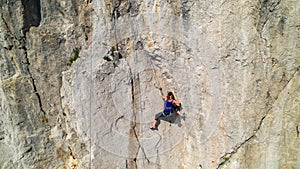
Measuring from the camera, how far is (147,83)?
912cm

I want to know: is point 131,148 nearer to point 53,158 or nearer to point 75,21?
point 53,158

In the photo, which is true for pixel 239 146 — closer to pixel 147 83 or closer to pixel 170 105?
pixel 170 105

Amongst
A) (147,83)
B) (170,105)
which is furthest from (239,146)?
(147,83)

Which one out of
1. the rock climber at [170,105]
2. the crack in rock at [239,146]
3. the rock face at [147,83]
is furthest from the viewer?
the rock climber at [170,105]

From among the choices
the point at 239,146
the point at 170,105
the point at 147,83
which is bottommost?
the point at 239,146

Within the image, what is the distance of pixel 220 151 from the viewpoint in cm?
841

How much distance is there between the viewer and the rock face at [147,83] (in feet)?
23.6

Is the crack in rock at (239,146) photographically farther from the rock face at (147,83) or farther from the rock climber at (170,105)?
the rock climber at (170,105)

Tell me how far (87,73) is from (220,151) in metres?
4.45

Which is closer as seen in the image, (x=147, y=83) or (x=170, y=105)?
(x=170, y=105)

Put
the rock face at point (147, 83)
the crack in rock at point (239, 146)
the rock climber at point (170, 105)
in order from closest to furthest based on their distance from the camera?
1. the rock face at point (147, 83)
2. the crack in rock at point (239, 146)
3. the rock climber at point (170, 105)

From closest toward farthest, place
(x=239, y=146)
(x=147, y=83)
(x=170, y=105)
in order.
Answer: (x=239, y=146), (x=170, y=105), (x=147, y=83)

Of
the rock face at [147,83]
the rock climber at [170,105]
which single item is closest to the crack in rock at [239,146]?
the rock face at [147,83]

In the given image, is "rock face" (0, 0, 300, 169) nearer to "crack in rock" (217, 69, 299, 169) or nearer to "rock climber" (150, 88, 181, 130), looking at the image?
"crack in rock" (217, 69, 299, 169)
